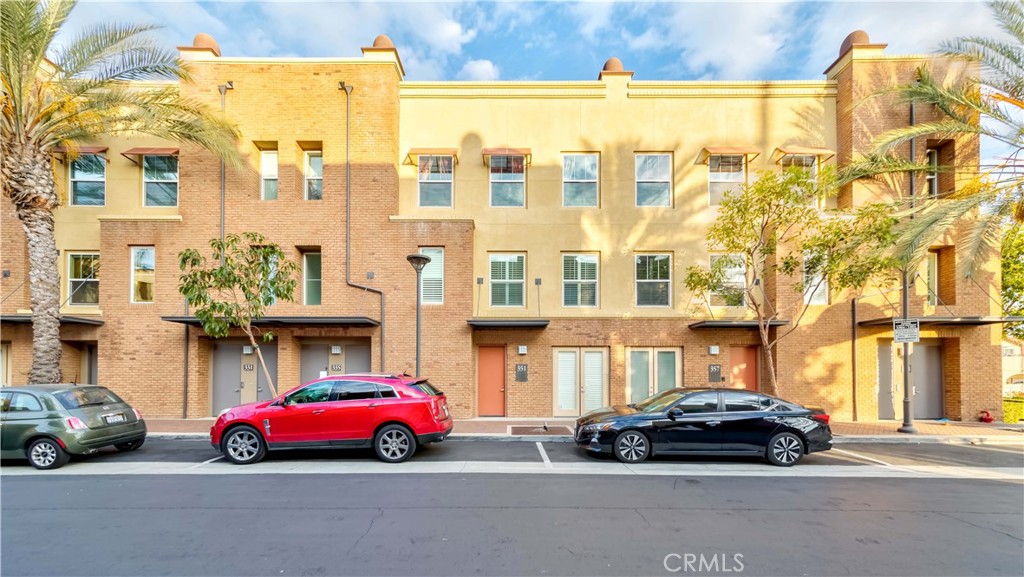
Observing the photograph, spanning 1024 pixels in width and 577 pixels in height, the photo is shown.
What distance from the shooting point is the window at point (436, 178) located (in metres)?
14.9

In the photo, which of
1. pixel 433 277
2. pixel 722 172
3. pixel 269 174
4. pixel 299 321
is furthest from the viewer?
pixel 722 172

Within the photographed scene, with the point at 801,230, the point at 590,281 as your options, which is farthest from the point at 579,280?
the point at 801,230

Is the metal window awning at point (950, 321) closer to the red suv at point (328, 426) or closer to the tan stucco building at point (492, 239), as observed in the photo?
the tan stucco building at point (492, 239)

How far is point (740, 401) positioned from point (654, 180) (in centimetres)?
796

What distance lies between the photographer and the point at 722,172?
14.9 metres

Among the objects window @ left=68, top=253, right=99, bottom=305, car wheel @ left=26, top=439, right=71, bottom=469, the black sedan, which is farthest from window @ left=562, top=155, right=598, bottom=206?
window @ left=68, top=253, right=99, bottom=305

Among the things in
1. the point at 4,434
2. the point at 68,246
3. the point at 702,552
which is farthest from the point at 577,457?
the point at 68,246

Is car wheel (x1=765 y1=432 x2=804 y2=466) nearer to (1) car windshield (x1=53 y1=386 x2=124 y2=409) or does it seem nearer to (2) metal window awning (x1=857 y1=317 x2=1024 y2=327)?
(2) metal window awning (x1=857 y1=317 x2=1024 y2=327)

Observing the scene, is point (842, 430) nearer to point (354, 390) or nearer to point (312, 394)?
point (354, 390)

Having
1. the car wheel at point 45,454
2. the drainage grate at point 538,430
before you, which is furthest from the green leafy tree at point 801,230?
the car wheel at point 45,454

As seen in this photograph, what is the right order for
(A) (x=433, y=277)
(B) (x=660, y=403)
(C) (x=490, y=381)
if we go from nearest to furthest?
(B) (x=660, y=403) < (A) (x=433, y=277) < (C) (x=490, y=381)

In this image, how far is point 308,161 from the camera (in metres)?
14.7

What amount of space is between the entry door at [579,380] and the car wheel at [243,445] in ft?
26.7

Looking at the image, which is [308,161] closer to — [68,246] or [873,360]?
[68,246]
